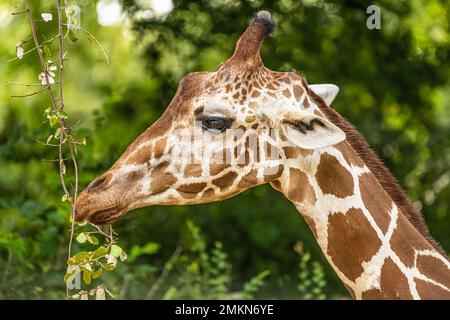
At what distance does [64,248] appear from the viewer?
611cm

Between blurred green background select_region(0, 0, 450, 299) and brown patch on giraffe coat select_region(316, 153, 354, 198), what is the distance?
353 centimetres

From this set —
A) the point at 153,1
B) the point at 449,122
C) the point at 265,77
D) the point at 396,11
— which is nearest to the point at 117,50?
the point at 153,1

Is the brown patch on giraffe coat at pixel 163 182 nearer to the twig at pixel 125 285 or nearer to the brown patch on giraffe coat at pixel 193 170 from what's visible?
the brown patch on giraffe coat at pixel 193 170

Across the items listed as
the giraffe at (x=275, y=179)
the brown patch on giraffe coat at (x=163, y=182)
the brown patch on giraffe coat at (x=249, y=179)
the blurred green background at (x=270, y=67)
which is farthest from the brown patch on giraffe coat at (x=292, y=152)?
the blurred green background at (x=270, y=67)

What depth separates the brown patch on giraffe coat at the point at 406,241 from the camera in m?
3.12

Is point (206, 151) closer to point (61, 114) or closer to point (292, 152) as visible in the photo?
point (292, 152)

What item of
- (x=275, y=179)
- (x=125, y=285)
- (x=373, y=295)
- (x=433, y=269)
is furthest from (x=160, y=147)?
(x=125, y=285)

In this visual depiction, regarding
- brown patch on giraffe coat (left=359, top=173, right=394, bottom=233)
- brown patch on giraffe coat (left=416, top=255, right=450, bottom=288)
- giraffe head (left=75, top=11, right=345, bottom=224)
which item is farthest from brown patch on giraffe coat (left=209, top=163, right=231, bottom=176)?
brown patch on giraffe coat (left=416, top=255, right=450, bottom=288)

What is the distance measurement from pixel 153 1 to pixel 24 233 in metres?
2.36

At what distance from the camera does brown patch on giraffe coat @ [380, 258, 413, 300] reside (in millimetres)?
3051

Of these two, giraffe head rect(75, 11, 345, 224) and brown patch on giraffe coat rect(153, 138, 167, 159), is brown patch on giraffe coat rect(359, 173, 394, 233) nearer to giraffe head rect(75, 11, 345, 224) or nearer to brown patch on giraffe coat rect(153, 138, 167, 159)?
giraffe head rect(75, 11, 345, 224)

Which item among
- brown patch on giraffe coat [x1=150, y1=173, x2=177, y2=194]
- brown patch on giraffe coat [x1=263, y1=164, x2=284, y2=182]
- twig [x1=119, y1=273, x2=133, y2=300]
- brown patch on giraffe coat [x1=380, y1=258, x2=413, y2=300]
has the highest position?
brown patch on giraffe coat [x1=263, y1=164, x2=284, y2=182]

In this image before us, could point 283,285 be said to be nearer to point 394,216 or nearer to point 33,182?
point 33,182

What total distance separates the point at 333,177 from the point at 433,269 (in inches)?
17.9
